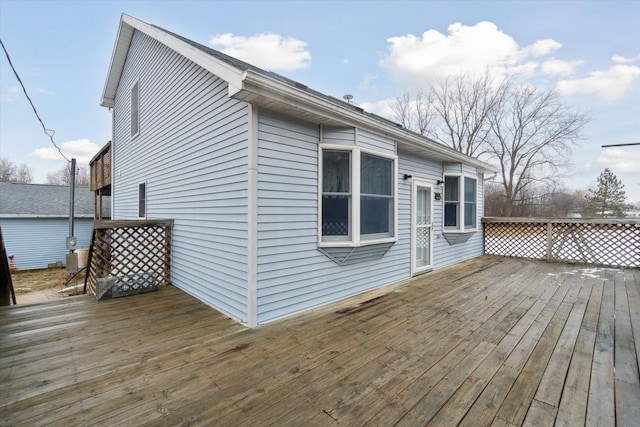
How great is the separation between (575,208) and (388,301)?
24510 millimetres

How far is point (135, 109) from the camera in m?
7.40

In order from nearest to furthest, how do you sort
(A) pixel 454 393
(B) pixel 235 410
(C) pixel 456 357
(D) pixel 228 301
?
(B) pixel 235 410
(A) pixel 454 393
(C) pixel 456 357
(D) pixel 228 301

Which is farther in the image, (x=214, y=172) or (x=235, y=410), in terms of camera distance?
(x=214, y=172)

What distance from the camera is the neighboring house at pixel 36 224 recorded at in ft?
44.2

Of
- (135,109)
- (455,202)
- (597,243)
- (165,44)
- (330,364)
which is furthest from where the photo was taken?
(135,109)

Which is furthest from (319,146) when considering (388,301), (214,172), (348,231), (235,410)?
(235,410)

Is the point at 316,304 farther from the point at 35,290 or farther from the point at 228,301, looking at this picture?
the point at 35,290

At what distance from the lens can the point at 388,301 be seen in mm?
4172

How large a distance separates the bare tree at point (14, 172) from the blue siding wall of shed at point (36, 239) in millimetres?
16186

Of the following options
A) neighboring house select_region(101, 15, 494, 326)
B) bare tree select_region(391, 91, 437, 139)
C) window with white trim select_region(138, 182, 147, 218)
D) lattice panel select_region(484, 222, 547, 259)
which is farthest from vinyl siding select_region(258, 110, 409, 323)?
bare tree select_region(391, 91, 437, 139)

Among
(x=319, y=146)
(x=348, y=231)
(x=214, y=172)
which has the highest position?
(x=319, y=146)

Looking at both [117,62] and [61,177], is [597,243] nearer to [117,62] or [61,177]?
[117,62]

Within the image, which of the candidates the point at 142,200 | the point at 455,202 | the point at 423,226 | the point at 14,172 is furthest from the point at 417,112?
the point at 14,172

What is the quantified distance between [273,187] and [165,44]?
362 cm
